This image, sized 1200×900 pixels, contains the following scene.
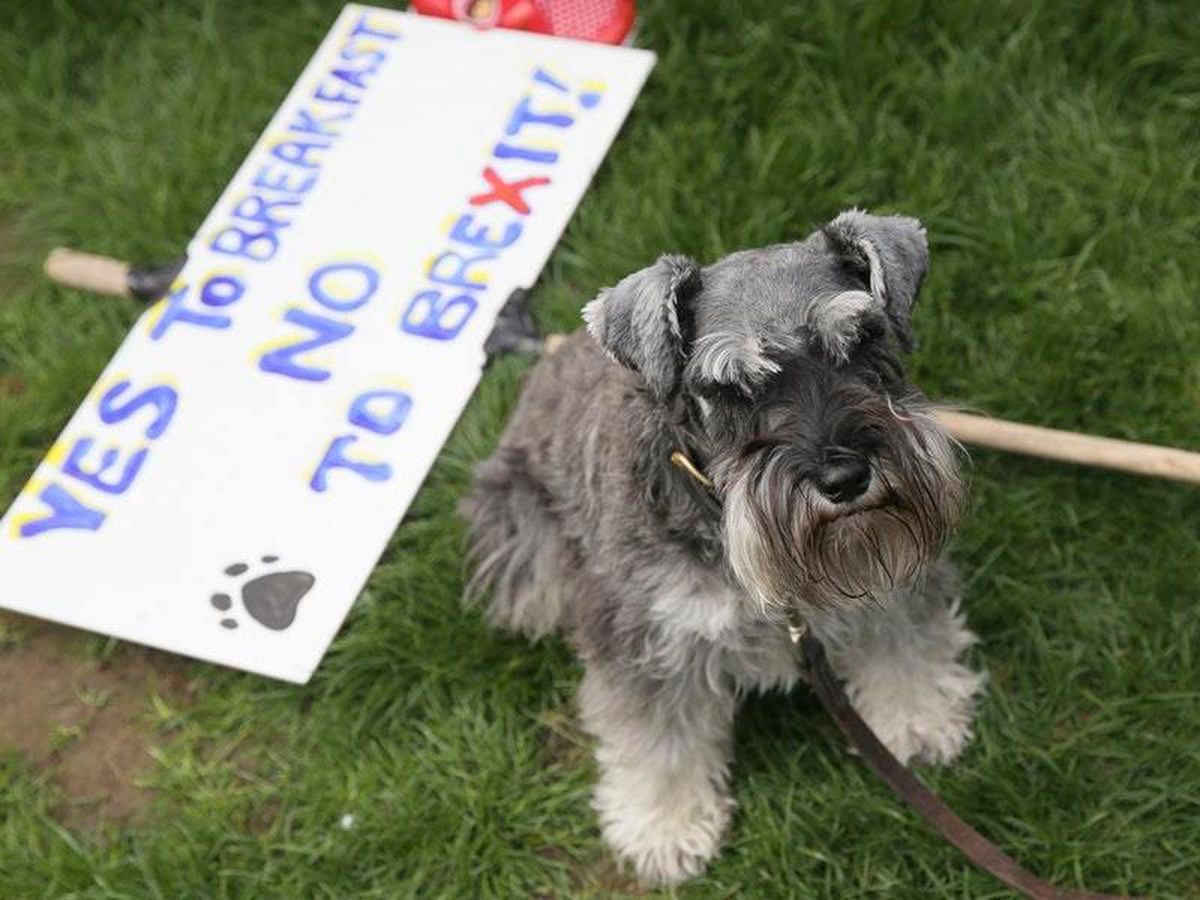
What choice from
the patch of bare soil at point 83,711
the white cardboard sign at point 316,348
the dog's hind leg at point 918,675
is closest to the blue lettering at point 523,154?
the white cardboard sign at point 316,348

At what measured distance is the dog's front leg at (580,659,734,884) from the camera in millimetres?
3695

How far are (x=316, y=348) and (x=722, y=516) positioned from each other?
221cm

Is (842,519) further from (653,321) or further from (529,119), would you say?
(529,119)

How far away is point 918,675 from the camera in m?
3.90

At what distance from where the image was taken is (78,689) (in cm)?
452

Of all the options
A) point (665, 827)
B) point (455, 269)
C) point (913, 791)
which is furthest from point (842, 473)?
point (455, 269)

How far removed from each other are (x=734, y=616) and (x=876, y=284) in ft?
2.69

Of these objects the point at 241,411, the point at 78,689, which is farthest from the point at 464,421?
the point at 78,689

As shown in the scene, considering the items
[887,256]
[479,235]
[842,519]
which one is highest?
[887,256]

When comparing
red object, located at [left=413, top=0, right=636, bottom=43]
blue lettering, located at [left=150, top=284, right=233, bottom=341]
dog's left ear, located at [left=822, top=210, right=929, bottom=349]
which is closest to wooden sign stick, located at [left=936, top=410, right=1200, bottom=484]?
dog's left ear, located at [left=822, top=210, right=929, bottom=349]

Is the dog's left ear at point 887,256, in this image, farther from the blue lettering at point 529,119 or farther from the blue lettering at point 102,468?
the blue lettering at point 102,468

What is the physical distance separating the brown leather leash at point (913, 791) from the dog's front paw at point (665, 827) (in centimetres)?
43

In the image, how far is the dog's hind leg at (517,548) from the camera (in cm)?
412

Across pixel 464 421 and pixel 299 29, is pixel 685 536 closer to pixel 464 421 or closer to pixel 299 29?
pixel 464 421
